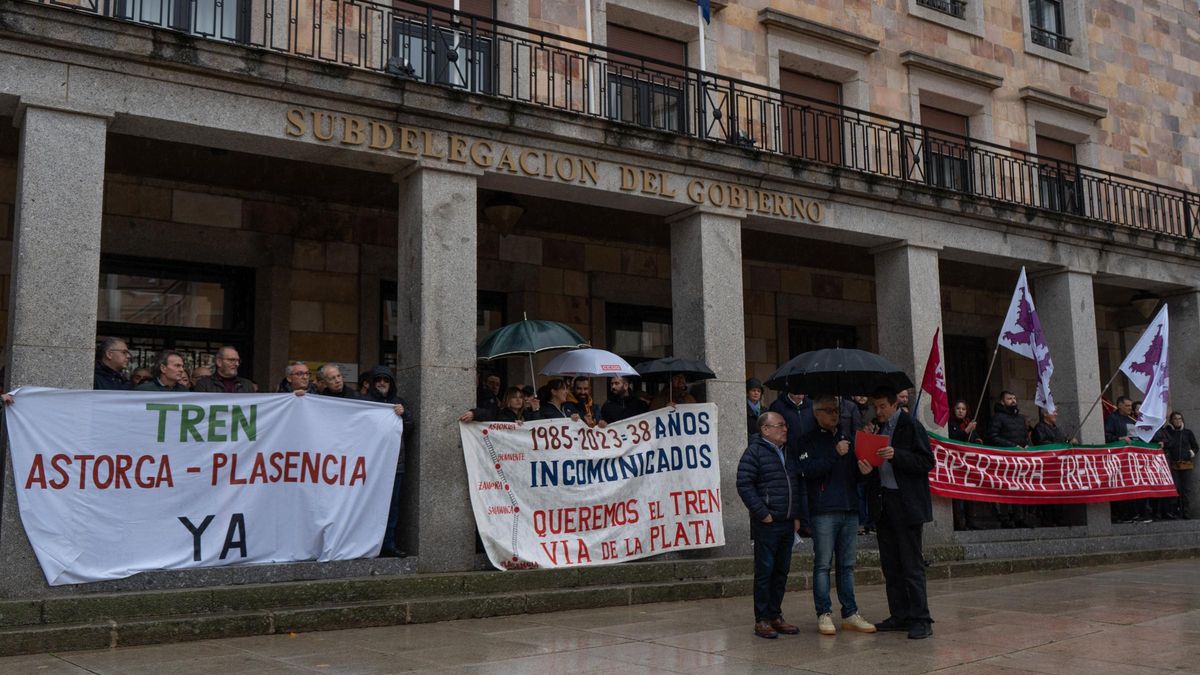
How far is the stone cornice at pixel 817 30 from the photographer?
52.6 feet

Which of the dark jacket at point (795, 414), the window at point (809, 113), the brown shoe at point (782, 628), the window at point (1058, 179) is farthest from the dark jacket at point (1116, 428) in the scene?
the brown shoe at point (782, 628)

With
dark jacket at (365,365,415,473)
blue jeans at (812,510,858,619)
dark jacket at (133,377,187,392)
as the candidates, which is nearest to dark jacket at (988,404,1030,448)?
blue jeans at (812,510,858,619)

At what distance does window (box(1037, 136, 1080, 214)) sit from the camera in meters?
18.1

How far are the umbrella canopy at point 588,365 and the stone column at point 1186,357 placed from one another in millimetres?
11341

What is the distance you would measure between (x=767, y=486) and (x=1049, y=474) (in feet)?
27.8

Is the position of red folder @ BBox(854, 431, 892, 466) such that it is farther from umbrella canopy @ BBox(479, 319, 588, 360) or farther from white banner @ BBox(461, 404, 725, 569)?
umbrella canopy @ BBox(479, 319, 588, 360)

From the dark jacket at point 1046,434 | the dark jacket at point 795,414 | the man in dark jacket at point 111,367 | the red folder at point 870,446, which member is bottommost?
the red folder at point 870,446

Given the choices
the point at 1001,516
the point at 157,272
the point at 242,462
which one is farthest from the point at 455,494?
the point at 1001,516

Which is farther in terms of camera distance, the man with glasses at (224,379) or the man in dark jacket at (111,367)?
the man with glasses at (224,379)

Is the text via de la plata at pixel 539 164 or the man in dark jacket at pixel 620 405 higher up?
the text via de la plata at pixel 539 164

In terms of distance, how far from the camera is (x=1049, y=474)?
15.1 metres

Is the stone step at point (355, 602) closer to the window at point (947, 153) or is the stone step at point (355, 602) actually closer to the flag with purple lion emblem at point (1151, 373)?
the flag with purple lion emblem at point (1151, 373)

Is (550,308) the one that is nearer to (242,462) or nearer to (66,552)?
(242,462)

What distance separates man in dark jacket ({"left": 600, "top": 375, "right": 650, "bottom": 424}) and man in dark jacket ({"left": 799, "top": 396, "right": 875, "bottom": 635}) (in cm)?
366
